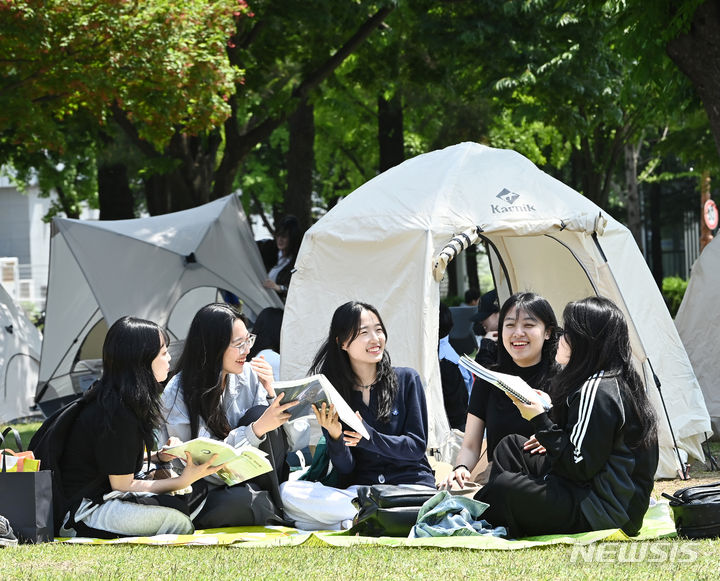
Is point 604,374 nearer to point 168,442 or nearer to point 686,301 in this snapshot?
point 168,442

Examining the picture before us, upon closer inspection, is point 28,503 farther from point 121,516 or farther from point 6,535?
point 121,516

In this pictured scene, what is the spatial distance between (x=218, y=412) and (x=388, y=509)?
4.17 feet

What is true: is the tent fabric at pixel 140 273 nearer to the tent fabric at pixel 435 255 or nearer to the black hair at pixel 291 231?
the black hair at pixel 291 231

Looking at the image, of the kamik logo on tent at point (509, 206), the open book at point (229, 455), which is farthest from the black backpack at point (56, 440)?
the kamik logo on tent at point (509, 206)

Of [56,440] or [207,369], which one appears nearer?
[56,440]

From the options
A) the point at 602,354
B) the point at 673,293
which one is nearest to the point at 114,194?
the point at 602,354

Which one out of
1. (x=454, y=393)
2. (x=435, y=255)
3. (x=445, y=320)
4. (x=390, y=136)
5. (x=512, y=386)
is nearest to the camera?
(x=512, y=386)

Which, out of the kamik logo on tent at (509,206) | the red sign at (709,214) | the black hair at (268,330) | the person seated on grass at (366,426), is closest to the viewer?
the person seated on grass at (366,426)

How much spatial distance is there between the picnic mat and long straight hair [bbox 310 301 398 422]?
797mm

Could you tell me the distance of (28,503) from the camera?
504 cm

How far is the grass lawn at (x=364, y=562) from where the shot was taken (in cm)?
426

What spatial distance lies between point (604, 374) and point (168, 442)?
2.46m

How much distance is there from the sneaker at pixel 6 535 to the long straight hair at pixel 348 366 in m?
1.89

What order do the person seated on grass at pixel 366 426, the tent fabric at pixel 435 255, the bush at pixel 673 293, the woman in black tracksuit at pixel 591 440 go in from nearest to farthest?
the woman in black tracksuit at pixel 591 440 → the person seated on grass at pixel 366 426 → the tent fabric at pixel 435 255 → the bush at pixel 673 293
